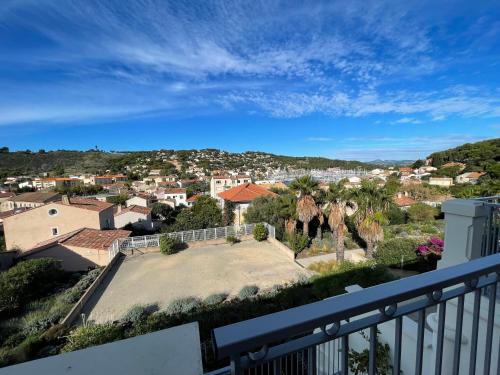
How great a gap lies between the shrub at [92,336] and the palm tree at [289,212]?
11.4 m

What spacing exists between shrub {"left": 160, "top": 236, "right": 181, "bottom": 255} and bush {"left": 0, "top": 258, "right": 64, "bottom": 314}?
539 centimetres

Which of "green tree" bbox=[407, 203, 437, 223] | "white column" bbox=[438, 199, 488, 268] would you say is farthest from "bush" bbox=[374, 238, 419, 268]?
"green tree" bbox=[407, 203, 437, 223]

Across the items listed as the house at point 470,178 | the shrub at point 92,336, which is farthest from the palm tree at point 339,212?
the house at point 470,178

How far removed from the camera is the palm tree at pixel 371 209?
514 inches

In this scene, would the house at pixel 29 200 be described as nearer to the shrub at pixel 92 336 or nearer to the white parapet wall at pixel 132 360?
the shrub at pixel 92 336

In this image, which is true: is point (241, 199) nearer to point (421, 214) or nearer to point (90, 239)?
point (90, 239)

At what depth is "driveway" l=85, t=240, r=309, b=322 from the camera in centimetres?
1068

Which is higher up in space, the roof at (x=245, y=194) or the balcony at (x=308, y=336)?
the balcony at (x=308, y=336)

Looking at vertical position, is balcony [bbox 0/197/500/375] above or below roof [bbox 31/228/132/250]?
above

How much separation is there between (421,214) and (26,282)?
29.5 meters

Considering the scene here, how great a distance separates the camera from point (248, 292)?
418 inches

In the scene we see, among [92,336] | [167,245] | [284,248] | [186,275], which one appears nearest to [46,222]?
[167,245]

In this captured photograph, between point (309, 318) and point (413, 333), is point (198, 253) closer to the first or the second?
point (413, 333)

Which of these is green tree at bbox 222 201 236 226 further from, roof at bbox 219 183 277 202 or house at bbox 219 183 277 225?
roof at bbox 219 183 277 202
